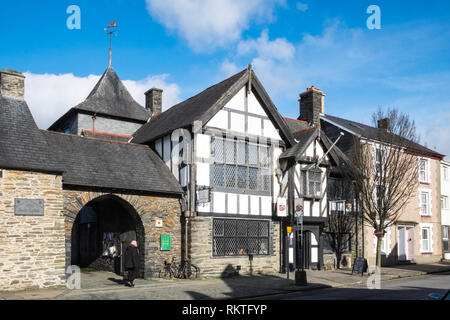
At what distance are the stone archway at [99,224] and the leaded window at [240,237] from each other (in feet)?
10.5

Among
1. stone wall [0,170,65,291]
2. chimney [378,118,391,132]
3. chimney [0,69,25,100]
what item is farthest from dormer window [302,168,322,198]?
chimney [0,69,25,100]

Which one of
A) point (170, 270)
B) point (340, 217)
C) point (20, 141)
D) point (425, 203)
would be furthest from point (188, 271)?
point (425, 203)

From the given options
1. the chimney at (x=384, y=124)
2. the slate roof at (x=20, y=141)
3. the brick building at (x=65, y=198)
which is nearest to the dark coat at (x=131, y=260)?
the brick building at (x=65, y=198)

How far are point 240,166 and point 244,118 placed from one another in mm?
2221

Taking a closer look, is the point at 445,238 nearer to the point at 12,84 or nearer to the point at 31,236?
the point at 31,236

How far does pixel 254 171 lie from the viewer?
20672 millimetres

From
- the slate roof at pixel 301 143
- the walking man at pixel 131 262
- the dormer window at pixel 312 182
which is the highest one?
the slate roof at pixel 301 143

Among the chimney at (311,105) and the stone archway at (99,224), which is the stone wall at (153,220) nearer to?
the stone archway at (99,224)

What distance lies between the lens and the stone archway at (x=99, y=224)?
16.7 metres

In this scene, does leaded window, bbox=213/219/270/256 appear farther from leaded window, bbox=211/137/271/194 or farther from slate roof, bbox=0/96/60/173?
slate roof, bbox=0/96/60/173

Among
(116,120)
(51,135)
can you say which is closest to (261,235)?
(51,135)

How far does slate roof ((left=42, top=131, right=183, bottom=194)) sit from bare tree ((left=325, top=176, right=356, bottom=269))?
9375 millimetres

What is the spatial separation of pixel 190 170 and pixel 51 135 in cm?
579
